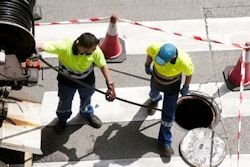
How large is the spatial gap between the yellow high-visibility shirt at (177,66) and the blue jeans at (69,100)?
983 mm

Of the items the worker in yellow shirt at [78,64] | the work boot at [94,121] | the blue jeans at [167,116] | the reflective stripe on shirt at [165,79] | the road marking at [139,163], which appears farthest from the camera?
the work boot at [94,121]

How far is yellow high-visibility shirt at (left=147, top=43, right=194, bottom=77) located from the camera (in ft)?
20.2

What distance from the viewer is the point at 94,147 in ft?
23.1

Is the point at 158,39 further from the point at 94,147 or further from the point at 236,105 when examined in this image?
the point at 94,147

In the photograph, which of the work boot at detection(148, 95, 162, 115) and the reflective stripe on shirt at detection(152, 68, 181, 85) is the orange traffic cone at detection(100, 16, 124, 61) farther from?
the reflective stripe on shirt at detection(152, 68, 181, 85)

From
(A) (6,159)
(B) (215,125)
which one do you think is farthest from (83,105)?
(B) (215,125)

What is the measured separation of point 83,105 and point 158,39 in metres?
2.15

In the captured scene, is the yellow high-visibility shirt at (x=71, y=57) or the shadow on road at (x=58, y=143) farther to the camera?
the shadow on road at (x=58, y=143)

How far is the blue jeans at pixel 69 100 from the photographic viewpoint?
21.7ft

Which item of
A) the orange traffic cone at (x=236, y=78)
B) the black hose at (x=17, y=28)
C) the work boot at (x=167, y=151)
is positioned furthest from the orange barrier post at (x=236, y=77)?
the black hose at (x=17, y=28)

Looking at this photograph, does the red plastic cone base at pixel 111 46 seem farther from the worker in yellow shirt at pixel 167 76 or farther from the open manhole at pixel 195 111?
the open manhole at pixel 195 111

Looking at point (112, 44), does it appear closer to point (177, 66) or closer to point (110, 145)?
point (110, 145)

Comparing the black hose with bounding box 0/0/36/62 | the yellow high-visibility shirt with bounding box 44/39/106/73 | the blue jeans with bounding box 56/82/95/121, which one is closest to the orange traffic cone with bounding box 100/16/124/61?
the blue jeans with bounding box 56/82/95/121

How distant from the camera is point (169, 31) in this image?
8.55m
